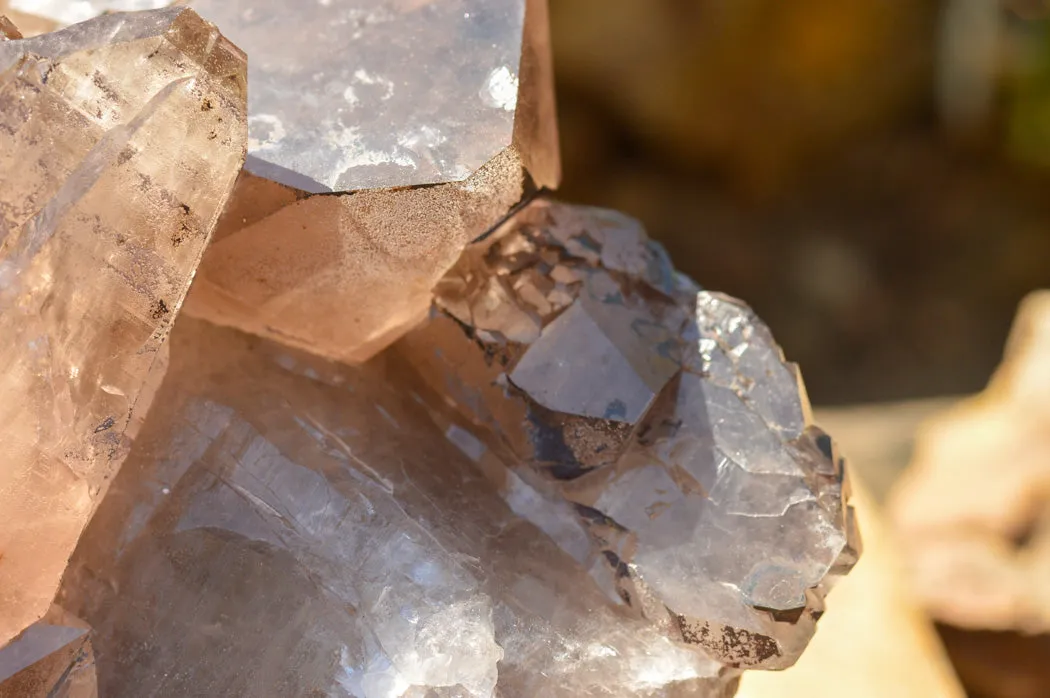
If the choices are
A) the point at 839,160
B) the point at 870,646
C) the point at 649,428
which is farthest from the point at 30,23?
the point at 839,160

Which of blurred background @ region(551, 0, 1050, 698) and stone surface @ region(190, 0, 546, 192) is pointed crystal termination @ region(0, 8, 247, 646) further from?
blurred background @ region(551, 0, 1050, 698)

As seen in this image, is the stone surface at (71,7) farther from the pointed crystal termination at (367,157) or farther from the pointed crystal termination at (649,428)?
the pointed crystal termination at (649,428)

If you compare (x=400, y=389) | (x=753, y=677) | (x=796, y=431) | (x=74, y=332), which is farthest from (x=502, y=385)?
(x=753, y=677)

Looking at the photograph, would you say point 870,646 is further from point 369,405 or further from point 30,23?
point 30,23

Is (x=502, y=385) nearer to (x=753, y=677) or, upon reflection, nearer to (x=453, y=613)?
(x=453, y=613)

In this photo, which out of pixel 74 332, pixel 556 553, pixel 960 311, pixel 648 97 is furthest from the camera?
pixel 648 97

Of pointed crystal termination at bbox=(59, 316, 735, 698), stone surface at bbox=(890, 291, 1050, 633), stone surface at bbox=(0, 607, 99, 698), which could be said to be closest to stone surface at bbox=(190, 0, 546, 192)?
pointed crystal termination at bbox=(59, 316, 735, 698)
